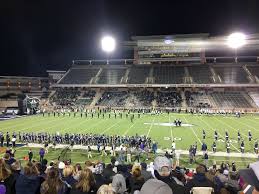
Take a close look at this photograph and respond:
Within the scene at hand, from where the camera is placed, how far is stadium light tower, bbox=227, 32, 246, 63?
64.1m

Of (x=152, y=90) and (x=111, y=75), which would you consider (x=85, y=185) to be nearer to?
(x=152, y=90)

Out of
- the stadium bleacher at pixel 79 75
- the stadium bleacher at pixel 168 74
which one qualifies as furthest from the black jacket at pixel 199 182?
the stadium bleacher at pixel 79 75

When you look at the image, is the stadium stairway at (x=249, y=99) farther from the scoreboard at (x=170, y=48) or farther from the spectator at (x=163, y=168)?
the spectator at (x=163, y=168)

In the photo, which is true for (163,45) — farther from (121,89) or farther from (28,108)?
(28,108)

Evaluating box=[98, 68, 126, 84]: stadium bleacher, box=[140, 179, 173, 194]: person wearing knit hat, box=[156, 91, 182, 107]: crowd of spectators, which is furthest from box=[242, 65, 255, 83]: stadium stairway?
box=[140, 179, 173, 194]: person wearing knit hat

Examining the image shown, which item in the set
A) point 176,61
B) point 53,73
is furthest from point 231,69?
point 53,73

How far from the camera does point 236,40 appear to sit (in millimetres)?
65125

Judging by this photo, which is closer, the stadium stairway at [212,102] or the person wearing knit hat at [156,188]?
the person wearing knit hat at [156,188]

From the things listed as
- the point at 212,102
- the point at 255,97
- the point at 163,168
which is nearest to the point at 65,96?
the point at 212,102

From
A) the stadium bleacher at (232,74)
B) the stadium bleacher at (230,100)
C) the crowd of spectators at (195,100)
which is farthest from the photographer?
the stadium bleacher at (232,74)

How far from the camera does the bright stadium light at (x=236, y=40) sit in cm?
6421

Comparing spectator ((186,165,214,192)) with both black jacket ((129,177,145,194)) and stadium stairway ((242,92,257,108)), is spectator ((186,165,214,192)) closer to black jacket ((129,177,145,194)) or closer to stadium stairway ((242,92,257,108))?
black jacket ((129,177,145,194))

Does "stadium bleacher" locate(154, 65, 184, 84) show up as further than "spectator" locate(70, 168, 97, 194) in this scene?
Yes

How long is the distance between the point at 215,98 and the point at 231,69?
1329 centimetres
